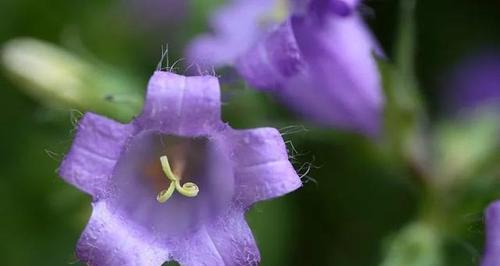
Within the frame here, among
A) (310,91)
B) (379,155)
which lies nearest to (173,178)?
(310,91)

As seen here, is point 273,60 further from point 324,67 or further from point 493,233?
point 493,233

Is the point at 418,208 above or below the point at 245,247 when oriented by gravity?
below

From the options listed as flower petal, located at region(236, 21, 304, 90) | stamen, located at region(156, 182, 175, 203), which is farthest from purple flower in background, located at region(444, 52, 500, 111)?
stamen, located at region(156, 182, 175, 203)

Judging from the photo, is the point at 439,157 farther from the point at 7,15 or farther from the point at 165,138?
the point at 7,15

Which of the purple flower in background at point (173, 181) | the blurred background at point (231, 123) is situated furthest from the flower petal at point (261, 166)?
the blurred background at point (231, 123)

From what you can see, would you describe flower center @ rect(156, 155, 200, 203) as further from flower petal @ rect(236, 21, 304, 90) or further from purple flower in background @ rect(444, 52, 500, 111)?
purple flower in background @ rect(444, 52, 500, 111)

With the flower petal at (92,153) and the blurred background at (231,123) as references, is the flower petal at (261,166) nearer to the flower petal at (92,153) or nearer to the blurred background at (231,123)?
the flower petal at (92,153)

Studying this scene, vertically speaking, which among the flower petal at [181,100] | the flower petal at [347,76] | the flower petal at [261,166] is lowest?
the flower petal at [347,76]
